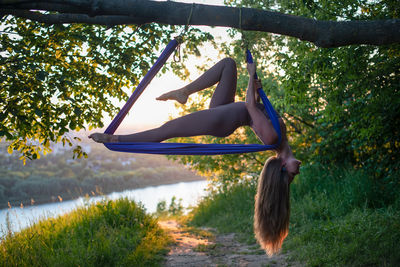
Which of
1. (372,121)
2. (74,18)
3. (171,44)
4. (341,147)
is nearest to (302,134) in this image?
(341,147)

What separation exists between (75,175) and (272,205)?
1075 centimetres

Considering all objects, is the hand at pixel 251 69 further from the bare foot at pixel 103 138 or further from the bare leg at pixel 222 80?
the bare foot at pixel 103 138

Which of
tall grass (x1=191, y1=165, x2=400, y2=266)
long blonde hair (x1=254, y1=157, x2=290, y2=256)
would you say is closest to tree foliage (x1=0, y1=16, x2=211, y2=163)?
long blonde hair (x1=254, y1=157, x2=290, y2=256)

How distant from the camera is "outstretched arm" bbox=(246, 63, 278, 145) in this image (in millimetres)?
2123

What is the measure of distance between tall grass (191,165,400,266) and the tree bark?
1987 millimetres

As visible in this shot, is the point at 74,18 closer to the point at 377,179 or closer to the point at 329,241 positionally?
the point at 329,241

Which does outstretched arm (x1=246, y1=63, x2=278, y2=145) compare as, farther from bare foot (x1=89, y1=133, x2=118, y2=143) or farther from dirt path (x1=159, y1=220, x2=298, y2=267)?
dirt path (x1=159, y1=220, x2=298, y2=267)

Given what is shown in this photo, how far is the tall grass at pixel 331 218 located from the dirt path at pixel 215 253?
295mm

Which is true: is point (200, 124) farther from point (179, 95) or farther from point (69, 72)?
point (69, 72)

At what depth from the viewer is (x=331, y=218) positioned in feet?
13.6

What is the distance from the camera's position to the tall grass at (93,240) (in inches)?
122

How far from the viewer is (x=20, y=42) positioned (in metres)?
2.89

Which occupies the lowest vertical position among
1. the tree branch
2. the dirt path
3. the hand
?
the dirt path

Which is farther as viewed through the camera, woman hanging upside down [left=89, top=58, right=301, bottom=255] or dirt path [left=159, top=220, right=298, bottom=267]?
dirt path [left=159, top=220, right=298, bottom=267]
